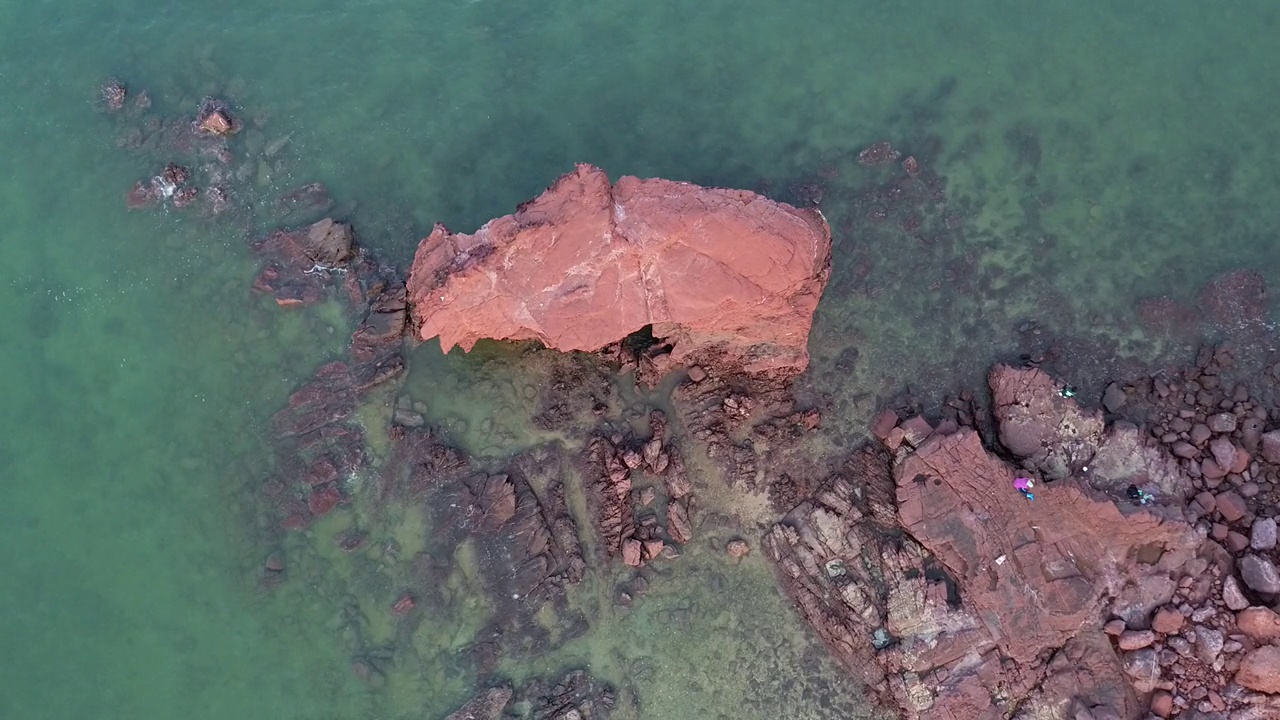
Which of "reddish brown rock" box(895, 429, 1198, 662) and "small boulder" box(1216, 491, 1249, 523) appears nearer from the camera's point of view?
"reddish brown rock" box(895, 429, 1198, 662)

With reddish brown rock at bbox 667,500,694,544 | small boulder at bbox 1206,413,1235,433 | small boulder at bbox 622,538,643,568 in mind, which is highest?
small boulder at bbox 1206,413,1235,433

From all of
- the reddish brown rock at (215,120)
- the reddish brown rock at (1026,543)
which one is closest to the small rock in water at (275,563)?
the reddish brown rock at (215,120)

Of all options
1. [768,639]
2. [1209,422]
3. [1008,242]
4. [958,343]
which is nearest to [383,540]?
[768,639]

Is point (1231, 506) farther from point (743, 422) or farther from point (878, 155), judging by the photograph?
point (878, 155)

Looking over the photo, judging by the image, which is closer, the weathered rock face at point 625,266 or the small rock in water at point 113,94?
the weathered rock face at point 625,266

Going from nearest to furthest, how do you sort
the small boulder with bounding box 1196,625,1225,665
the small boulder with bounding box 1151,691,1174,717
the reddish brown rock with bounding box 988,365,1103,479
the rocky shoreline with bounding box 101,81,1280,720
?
the small boulder with bounding box 1196,625,1225,665 < the small boulder with bounding box 1151,691,1174,717 < the rocky shoreline with bounding box 101,81,1280,720 < the reddish brown rock with bounding box 988,365,1103,479

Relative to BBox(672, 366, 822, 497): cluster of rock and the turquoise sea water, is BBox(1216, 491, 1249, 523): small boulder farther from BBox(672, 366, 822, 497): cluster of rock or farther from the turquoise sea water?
BBox(672, 366, 822, 497): cluster of rock

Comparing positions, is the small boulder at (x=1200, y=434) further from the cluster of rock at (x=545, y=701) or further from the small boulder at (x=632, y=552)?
the cluster of rock at (x=545, y=701)

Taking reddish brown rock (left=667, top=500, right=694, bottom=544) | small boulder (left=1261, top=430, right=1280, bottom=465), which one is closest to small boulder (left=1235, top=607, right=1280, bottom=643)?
small boulder (left=1261, top=430, right=1280, bottom=465)

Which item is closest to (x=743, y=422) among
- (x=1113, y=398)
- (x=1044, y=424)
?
(x=1044, y=424)
